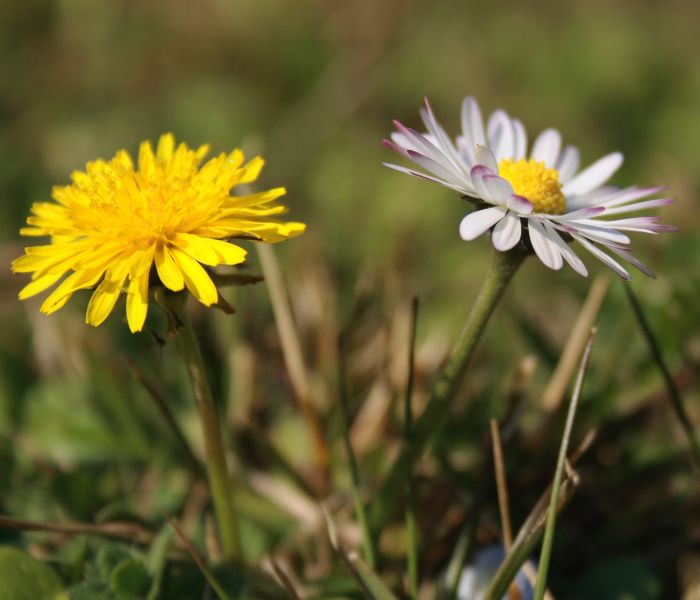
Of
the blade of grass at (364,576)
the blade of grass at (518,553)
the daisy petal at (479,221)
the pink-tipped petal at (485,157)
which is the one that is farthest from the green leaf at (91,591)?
the pink-tipped petal at (485,157)

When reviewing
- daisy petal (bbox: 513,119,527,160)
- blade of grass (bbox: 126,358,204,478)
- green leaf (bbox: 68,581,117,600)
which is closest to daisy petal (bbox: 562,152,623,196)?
daisy petal (bbox: 513,119,527,160)

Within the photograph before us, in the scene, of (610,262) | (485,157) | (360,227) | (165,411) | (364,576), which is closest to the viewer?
(610,262)

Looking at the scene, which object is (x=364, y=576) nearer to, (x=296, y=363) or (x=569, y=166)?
(x=296, y=363)

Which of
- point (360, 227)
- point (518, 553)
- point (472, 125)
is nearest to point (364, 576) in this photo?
point (518, 553)

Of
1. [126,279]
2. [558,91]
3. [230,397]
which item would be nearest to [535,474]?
[230,397]

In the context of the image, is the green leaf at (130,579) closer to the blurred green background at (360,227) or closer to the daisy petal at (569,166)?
the blurred green background at (360,227)

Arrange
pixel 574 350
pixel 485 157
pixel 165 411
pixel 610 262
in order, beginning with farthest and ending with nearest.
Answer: pixel 574 350, pixel 165 411, pixel 485 157, pixel 610 262
